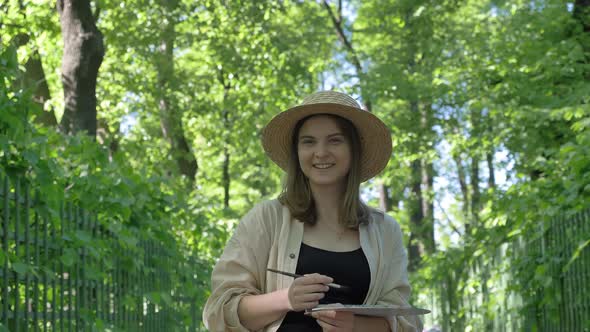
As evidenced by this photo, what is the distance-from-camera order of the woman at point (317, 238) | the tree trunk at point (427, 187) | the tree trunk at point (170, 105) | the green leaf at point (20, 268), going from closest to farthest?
1. the woman at point (317, 238)
2. the green leaf at point (20, 268)
3. the tree trunk at point (170, 105)
4. the tree trunk at point (427, 187)

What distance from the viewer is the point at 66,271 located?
6227 millimetres

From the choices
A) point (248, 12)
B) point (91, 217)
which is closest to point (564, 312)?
point (91, 217)

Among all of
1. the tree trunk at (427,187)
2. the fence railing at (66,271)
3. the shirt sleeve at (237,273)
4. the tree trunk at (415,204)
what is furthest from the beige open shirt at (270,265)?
the tree trunk at (415,204)

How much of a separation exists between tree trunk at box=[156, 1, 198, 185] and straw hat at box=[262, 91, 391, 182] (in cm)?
Answer: 1751

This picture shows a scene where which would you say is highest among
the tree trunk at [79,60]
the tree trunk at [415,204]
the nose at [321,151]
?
the tree trunk at [415,204]

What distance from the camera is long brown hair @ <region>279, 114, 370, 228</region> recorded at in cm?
370

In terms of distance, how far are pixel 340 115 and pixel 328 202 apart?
333mm

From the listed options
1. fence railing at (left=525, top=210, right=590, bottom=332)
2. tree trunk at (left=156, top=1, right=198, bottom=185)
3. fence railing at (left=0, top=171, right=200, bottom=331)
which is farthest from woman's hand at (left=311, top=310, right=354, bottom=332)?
tree trunk at (left=156, top=1, right=198, bottom=185)

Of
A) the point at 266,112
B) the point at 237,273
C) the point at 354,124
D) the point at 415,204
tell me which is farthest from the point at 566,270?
the point at 415,204

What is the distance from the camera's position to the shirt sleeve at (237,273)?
3.52 m

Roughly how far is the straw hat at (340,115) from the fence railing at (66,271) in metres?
1.48

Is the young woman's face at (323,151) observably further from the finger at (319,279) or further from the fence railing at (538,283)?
the fence railing at (538,283)

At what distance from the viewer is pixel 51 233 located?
228 inches

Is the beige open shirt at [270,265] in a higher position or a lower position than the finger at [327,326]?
higher
